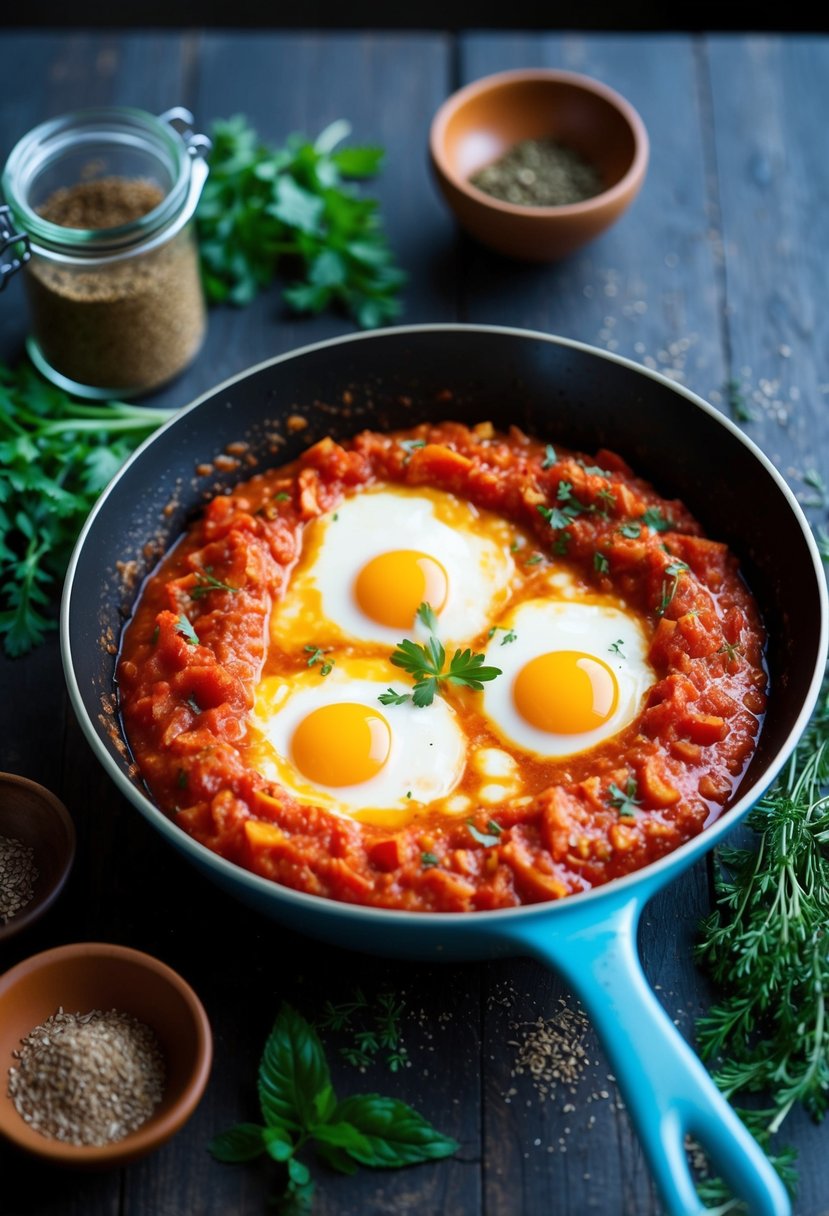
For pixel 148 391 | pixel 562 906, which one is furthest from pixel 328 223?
pixel 562 906

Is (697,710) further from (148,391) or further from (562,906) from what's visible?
(148,391)

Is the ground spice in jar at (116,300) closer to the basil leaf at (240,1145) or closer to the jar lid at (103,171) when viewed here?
the jar lid at (103,171)

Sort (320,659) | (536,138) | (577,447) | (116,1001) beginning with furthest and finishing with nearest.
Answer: (536,138), (577,447), (320,659), (116,1001)

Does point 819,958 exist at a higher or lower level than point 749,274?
lower

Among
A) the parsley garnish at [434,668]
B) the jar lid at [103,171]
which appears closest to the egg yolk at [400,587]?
the parsley garnish at [434,668]

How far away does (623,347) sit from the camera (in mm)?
6031

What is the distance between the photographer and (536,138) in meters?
6.38

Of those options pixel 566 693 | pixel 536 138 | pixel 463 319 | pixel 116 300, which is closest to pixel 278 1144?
pixel 566 693

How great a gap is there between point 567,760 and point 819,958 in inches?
39.9

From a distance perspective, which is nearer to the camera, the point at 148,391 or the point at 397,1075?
the point at 397,1075

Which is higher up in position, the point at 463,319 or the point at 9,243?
the point at 9,243

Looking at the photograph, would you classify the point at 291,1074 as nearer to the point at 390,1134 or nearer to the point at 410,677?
the point at 390,1134

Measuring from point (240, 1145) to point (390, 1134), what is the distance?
0.45 meters

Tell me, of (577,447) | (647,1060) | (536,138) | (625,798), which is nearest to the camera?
(647,1060)
